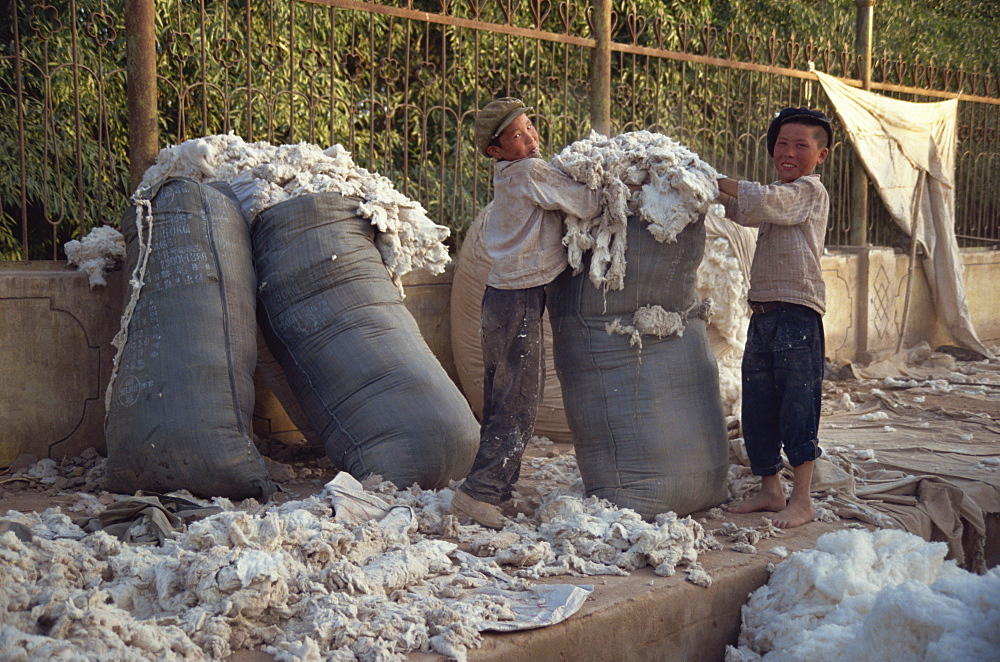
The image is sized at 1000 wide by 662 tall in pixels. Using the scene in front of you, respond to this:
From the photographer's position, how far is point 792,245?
11.3 ft

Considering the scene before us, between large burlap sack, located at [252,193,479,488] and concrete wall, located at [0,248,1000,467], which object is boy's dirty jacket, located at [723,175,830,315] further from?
concrete wall, located at [0,248,1000,467]

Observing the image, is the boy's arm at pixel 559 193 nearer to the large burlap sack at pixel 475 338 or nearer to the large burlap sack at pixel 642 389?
the large burlap sack at pixel 642 389

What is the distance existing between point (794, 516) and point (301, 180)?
2.58 m

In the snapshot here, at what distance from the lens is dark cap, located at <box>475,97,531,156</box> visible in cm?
330

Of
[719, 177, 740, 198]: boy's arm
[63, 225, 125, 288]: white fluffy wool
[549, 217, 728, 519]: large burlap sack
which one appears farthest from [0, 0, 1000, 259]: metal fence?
[719, 177, 740, 198]: boy's arm

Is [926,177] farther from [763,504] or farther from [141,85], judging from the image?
[141,85]

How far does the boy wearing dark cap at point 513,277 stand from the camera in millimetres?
3316

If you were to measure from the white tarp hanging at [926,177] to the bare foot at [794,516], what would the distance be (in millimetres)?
5341

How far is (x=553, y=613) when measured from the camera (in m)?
2.56

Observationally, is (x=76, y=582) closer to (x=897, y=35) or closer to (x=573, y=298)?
(x=573, y=298)

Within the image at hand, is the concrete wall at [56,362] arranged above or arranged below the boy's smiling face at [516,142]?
below

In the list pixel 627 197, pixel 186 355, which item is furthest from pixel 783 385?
pixel 186 355

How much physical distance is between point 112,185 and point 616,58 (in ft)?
21.1

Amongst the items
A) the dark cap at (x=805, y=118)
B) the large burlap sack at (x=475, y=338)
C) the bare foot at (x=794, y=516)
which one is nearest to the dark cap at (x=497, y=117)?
the dark cap at (x=805, y=118)
